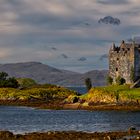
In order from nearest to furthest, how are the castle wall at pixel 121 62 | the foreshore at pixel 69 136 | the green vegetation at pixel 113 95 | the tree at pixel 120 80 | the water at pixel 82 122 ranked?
the foreshore at pixel 69 136 < the water at pixel 82 122 < the green vegetation at pixel 113 95 < the tree at pixel 120 80 < the castle wall at pixel 121 62

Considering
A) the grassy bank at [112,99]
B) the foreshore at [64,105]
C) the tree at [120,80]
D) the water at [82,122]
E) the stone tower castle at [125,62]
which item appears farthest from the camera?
the stone tower castle at [125,62]

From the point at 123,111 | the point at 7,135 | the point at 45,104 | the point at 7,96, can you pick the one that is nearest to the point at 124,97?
the point at 123,111

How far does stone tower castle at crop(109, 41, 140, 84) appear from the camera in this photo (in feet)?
498

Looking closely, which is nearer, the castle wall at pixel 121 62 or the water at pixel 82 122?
the water at pixel 82 122

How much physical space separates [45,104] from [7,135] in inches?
3296

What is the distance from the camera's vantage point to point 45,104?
147 meters

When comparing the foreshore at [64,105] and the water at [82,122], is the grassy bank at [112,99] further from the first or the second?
the water at [82,122]

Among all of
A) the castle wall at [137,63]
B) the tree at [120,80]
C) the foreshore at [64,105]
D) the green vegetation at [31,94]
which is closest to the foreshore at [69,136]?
the foreshore at [64,105]

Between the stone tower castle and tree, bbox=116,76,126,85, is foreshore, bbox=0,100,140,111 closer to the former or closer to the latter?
tree, bbox=116,76,126,85

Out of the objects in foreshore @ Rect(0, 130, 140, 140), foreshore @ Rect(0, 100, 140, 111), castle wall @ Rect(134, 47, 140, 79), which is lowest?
foreshore @ Rect(0, 130, 140, 140)

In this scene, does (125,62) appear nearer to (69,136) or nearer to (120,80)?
(120,80)

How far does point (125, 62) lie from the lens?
155000 millimetres

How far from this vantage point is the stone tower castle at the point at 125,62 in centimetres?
15188

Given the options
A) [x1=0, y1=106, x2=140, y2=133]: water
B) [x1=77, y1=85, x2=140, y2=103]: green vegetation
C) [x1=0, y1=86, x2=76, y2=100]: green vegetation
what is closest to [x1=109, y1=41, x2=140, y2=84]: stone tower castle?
[x1=77, y1=85, x2=140, y2=103]: green vegetation
